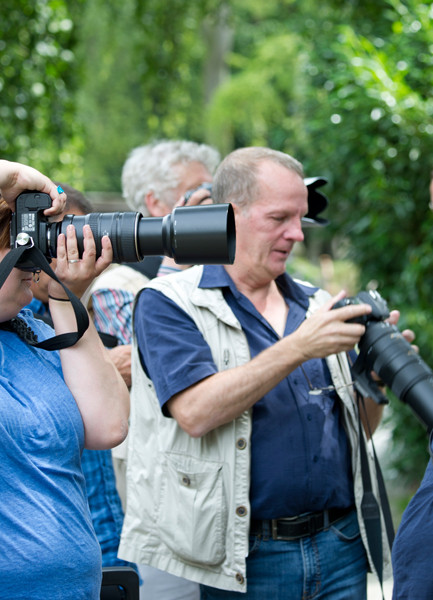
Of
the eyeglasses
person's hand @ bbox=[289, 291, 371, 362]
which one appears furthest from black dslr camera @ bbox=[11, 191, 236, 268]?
the eyeglasses

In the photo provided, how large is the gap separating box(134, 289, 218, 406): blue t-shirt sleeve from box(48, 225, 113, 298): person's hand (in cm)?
52

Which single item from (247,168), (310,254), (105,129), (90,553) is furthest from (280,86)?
(90,553)

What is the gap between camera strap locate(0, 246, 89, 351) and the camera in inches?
63.4

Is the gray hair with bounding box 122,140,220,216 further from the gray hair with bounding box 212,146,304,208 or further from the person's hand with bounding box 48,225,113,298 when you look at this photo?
the person's hand with bounding box 48,225,113,298

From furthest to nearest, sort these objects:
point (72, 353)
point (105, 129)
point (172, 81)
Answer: point (105, 129), point (172, 81), point (72, 353)

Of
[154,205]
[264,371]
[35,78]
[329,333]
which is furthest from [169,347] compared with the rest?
[35,78]

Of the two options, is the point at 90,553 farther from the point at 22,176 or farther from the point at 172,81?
the point at 172,81

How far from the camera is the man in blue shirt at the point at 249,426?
217cm

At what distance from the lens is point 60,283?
1.73 meters

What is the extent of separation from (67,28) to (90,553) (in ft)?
21.4

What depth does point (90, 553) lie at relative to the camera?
163 centimetres

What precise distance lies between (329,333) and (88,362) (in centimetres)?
69

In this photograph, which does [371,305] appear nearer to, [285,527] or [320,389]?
[320,389]

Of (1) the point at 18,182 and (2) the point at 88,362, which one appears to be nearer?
(1) the point at 18,182
